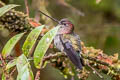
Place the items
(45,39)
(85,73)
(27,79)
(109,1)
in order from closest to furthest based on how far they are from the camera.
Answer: (27,79), (45,39), (85,73), (109,1)

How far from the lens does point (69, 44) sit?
2.56 m

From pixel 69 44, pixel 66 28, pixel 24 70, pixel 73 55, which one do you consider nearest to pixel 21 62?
pixel 24 70

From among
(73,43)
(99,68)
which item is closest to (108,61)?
(99,68)

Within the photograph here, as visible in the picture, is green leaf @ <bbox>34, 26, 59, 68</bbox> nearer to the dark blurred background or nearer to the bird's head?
the bird's head

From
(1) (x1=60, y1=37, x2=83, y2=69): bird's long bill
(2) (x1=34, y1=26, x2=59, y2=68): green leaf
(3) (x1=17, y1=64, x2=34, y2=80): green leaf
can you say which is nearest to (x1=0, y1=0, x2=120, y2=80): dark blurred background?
(1) (x1=60, y1=37, x2=83, y2=69): bird's long bill

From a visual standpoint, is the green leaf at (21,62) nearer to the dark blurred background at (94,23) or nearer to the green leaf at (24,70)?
the green leaf at (24,70)

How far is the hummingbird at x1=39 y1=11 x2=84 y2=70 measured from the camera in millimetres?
2277

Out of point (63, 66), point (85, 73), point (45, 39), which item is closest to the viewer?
point (45, 39)

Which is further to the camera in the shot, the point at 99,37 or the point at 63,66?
the point at 99,37

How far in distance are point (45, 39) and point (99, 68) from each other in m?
Answer: 0.84

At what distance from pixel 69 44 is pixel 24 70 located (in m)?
1.00

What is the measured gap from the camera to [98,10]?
201 inches

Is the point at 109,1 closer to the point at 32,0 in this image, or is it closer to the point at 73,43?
the point at 32,0

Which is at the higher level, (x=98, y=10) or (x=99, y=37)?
(x=98, y=10)
